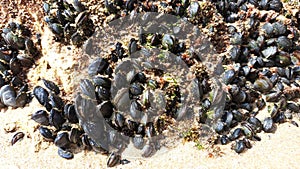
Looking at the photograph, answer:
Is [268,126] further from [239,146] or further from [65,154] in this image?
[65,154]

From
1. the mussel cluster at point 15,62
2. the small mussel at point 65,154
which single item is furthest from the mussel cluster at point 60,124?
the mussel cluster at point 15,62

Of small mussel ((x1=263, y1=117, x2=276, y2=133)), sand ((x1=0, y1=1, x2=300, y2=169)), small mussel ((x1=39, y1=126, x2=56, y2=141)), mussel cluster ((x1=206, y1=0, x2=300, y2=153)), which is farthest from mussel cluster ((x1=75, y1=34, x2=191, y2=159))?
small mussel ((x1=263, y1=117, x2=276, y2=133))

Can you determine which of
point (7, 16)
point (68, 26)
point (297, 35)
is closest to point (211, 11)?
point (297, 35)

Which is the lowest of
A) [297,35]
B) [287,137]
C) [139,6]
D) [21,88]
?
[287,137]

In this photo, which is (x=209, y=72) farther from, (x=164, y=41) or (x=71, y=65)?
(x=71, y=65)

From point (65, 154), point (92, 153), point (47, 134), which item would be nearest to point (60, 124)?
point (47, 134)

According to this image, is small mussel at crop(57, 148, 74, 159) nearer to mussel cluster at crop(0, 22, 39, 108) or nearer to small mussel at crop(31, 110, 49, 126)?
small mussel at crop(31, 110, 49, 126)

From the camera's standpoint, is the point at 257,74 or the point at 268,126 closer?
the point at 268,126
